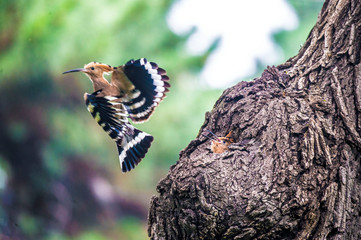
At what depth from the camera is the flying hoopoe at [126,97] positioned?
1367 mm

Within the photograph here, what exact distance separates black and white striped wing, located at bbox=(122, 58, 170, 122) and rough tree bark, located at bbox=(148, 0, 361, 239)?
1.01 ft

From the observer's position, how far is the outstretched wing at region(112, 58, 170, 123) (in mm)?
1357

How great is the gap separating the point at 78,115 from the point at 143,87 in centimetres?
75

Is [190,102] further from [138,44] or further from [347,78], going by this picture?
[347,78]

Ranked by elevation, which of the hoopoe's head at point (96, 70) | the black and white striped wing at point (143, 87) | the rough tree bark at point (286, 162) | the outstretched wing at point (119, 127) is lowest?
the rough tree bark at point (286, 162)

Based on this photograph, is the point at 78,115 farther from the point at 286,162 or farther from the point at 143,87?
the point at 286,162

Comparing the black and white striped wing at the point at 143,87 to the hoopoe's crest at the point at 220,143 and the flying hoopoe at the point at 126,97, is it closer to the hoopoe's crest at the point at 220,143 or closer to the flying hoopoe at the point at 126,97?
the flying hoopoe at the point at 126,97

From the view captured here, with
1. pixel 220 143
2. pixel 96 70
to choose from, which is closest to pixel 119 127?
pixel 96 70

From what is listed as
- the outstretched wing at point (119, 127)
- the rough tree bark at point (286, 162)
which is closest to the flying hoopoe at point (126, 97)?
the outstretched wing at point (119, 127)

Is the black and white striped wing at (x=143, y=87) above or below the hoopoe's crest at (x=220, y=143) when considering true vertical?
above

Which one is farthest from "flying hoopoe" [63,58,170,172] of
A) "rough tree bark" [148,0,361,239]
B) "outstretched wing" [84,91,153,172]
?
"rough tree bark" [148,0,361,239]

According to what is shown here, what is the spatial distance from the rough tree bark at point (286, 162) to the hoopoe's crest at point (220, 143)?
24 millimetres

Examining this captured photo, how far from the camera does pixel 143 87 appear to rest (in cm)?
142

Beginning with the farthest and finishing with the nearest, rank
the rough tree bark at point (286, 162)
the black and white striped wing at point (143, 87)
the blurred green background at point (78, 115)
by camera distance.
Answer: the blurred green background at point (78, 115)
the black and white striped wing at point (143, 87)
the rough tree bark at point (286, 162)
